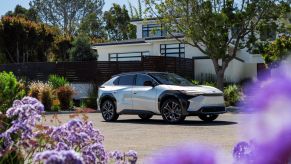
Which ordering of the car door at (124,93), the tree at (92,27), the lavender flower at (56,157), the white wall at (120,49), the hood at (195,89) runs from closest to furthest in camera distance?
1. the lavender flower at (56,157)
2. the hood at (195,89)
3. the car door at (124,93)
4. the white wall at (120,49)
5. the tree at (92,27)

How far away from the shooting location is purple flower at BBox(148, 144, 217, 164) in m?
0.63

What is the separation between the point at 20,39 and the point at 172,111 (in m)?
39.9

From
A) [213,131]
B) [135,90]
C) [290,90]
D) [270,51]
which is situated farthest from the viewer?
[270,51]

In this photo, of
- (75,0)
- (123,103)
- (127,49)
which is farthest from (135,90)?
(75,0)

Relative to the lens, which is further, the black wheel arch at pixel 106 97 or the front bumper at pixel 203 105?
the black wheel arch at pixel 106 97

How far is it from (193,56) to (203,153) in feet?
131

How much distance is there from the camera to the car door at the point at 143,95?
17797 mm

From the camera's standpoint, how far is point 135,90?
18.3 m

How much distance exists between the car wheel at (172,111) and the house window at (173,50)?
77.8 ft

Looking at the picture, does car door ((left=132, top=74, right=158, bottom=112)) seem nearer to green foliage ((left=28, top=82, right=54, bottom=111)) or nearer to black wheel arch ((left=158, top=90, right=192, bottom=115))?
black wheel arch ((left=158, top=90, right=192, bottom=115))

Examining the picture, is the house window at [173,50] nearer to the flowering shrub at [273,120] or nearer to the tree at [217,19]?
the tree at [217,19]

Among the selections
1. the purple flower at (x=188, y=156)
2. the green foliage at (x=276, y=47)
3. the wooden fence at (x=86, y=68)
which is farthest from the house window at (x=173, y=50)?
the purple flower at (x=188, y=156)

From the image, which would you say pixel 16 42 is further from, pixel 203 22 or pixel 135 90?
pixel 135 90

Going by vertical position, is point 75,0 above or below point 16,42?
above
